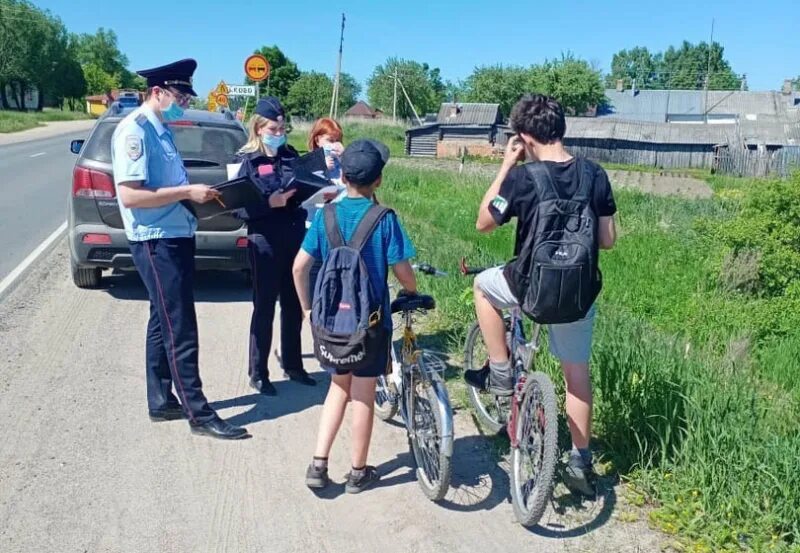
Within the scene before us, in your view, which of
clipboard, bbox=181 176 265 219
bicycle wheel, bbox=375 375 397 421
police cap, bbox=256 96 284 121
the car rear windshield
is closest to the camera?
clipboard, bbox=181 176 265 219

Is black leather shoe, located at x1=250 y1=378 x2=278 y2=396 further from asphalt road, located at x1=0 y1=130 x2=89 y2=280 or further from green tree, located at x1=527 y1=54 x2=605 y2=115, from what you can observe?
green tree, located at x1=527 y1=54 x2=605 y2=115

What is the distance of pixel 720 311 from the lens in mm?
7707

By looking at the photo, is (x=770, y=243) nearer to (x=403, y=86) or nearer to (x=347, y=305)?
(x=347, y=305)

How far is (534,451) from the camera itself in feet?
12.3

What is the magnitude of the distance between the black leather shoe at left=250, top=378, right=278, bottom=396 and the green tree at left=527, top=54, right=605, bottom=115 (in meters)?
79.7

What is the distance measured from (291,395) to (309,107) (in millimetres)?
66677

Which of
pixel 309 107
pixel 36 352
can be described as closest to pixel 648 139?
pixel 309 107

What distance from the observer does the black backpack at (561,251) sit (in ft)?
11.7

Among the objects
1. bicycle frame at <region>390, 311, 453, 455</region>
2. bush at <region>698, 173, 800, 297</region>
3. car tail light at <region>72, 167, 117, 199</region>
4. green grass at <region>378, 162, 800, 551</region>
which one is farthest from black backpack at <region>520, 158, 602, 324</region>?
bush at <region>698, 173, 800, 297</region>

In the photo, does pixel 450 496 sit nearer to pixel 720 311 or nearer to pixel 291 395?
pixel 291 395

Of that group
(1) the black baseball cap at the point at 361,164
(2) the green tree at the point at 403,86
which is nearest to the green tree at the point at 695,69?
(2) the green tree at the point at 403,86

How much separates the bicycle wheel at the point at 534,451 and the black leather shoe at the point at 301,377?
221 cm

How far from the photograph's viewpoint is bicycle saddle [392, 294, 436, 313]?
4207mm

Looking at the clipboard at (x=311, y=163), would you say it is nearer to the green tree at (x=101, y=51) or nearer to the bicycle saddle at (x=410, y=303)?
the bicycle saddle at (x=410, y=303)
